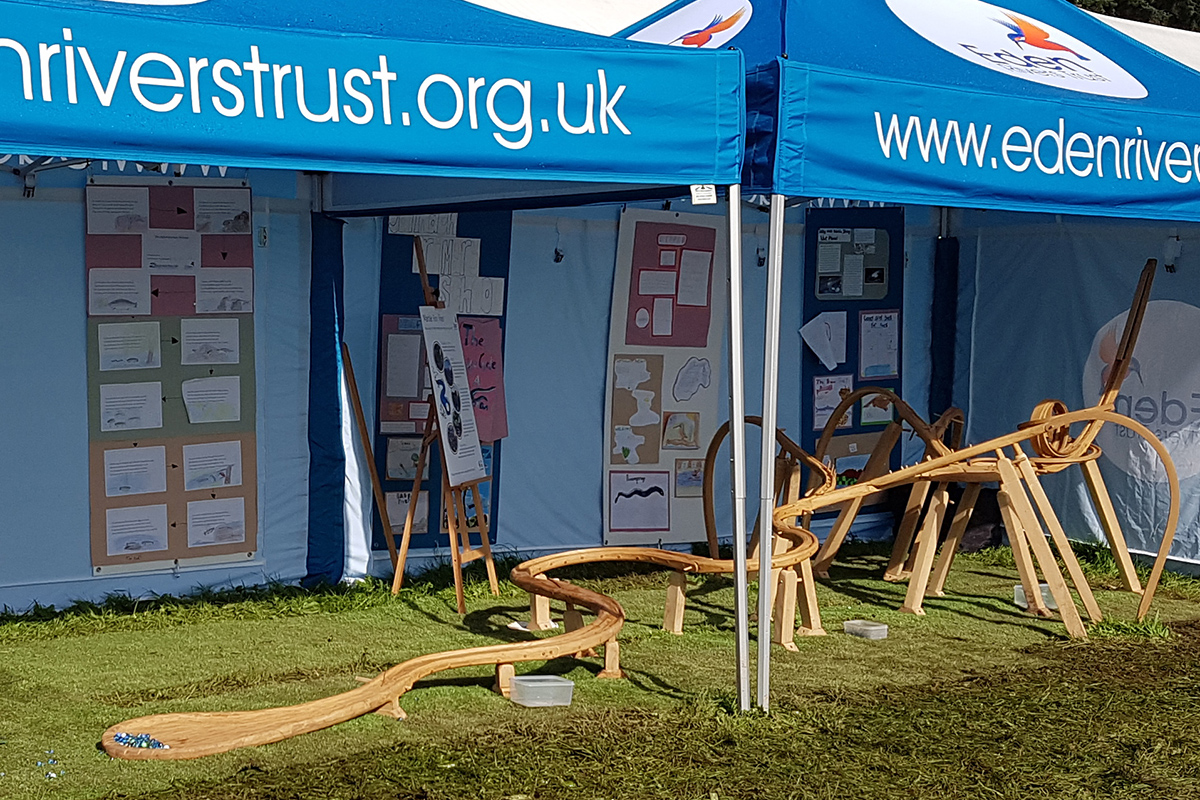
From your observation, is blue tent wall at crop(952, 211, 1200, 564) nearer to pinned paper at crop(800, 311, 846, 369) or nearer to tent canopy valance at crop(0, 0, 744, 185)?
pinned paper at crop(800, 311, 846, 369)

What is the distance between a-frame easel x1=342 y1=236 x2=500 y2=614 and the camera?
18.8ft

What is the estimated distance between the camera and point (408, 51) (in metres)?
3.24

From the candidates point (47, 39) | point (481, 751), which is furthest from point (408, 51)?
point (481, 751)

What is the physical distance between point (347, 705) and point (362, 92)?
1.79 m

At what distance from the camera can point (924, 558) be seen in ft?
19.0

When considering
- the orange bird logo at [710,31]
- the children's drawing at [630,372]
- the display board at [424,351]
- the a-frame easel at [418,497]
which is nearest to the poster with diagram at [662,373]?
the children's drawing at [630,372]

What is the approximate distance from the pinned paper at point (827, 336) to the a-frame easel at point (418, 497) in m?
2.20

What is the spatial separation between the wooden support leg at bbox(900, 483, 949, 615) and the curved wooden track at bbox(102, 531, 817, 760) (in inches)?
39.8

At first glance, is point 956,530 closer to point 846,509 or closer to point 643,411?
point 846,509

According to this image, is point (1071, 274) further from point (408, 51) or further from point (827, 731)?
point (408, 51)

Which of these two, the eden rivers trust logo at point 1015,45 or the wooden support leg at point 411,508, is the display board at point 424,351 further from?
the eden rivers trust logo at point 1015,45

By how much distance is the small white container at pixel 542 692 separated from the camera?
431cm

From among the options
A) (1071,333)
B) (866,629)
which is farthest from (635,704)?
(1071,333)

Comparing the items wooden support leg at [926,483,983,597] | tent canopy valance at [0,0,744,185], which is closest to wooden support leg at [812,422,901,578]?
wooden support leg at [926,483,983,597]
